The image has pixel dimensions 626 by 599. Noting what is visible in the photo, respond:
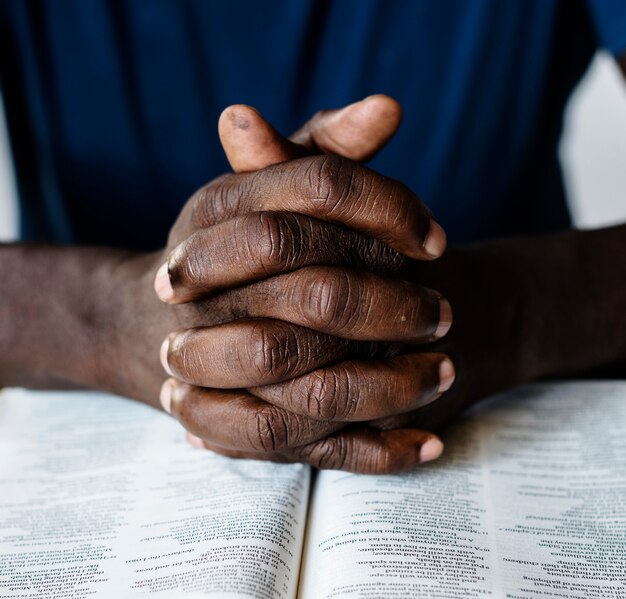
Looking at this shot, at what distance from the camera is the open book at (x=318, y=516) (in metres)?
0.52

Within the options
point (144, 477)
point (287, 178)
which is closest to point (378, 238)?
point (287, 178)

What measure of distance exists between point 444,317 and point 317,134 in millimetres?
250

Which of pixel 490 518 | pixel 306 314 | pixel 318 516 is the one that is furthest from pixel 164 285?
pixel 490 518

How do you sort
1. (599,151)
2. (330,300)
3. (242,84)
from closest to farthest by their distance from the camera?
(330,300), (242,84), (599,151)

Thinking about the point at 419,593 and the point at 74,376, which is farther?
the point at 74,376

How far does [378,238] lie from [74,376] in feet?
1.44

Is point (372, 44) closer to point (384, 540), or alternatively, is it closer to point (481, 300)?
point (481, 300)

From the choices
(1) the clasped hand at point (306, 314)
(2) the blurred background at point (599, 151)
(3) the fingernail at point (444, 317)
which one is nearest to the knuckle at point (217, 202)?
(1) the clasped hand at point (306, 314)

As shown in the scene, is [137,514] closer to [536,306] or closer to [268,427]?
[268,427]

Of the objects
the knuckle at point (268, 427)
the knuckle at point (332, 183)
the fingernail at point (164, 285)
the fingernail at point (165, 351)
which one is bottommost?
the knuckle at point (268, 427)

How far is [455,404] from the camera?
73cm

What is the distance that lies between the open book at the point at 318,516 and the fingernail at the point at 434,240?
213mm

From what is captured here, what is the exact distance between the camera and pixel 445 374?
2.14ft

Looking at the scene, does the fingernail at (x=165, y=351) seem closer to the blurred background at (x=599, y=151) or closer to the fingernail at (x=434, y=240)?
the fingernail at (x=434, y=240)
